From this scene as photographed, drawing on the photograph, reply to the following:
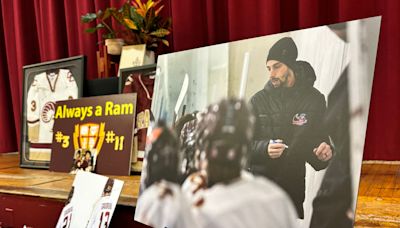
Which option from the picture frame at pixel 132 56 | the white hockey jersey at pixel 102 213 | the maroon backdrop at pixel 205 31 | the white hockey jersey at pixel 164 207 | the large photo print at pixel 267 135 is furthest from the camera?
the picture frame at pixel 132 56

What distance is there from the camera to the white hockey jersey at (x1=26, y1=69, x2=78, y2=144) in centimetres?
117

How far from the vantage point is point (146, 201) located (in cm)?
66

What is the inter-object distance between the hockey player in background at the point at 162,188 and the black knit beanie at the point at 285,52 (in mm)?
230

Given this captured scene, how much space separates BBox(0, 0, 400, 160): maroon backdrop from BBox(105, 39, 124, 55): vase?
0.17m

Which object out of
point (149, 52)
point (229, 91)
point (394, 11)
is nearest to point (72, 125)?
point (149, 52)

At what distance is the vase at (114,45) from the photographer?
119 cm

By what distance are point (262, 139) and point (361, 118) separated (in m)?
0.14

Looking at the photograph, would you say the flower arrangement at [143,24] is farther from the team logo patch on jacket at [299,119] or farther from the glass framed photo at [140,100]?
the team logo patch on jacket at [299,119]

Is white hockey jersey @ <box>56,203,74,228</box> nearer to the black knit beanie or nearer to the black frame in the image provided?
the black frame

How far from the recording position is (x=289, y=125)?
A: 0.51 meters

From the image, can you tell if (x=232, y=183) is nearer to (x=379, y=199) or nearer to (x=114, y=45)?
(x=379, y=199)

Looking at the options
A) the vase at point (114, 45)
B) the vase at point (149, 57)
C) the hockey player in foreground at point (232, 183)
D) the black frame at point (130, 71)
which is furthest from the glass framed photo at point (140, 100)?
the hockey player in foreground at point (232, 183)

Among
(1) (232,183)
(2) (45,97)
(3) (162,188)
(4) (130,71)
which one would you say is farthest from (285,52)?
(2) (45,97)

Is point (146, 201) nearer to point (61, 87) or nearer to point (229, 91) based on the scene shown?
point (229, 91)
